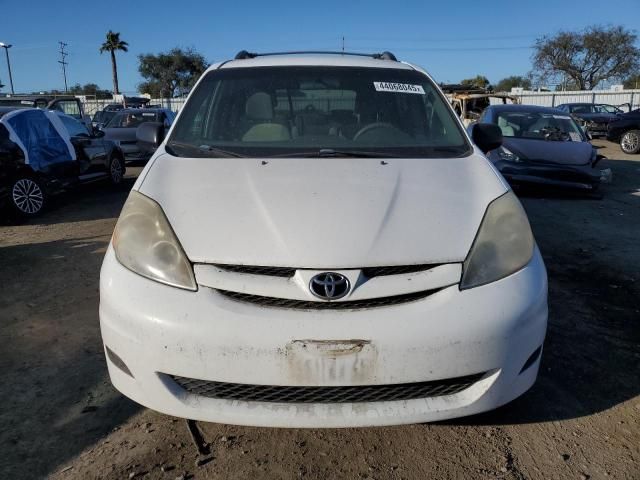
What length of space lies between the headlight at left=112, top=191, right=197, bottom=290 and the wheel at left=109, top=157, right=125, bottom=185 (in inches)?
324

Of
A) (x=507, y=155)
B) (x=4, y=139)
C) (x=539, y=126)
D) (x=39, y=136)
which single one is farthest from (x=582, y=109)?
(x=4, y=139)

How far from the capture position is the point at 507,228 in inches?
88.1

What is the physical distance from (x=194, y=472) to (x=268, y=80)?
2.28m

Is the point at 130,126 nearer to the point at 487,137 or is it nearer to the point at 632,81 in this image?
the point at 487,137

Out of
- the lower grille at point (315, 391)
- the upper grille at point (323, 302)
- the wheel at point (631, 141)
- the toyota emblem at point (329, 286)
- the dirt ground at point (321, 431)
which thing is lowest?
the dirt ground at point (321, 431)

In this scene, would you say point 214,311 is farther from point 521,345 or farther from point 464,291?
point 521,345

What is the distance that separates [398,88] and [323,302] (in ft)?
6.15

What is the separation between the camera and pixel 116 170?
10.1 m

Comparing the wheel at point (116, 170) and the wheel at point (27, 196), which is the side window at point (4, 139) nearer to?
the wheel at point (27, 196)

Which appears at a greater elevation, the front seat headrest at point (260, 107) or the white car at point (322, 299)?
the front seat headrest at point (260, 107)

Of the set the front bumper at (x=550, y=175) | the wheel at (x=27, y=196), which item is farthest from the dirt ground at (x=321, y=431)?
the front bumper at (x=550, y=175)

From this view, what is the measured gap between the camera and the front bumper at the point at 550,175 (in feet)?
27.0

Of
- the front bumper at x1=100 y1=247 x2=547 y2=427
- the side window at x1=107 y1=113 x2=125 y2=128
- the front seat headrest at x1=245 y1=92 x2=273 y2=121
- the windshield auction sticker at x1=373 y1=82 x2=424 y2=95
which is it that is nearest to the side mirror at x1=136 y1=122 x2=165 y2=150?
the front seat headrest at x1=245 y1=92 x2=273 y2=121

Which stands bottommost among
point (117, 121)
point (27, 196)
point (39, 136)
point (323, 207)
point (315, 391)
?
point (27, 196)
